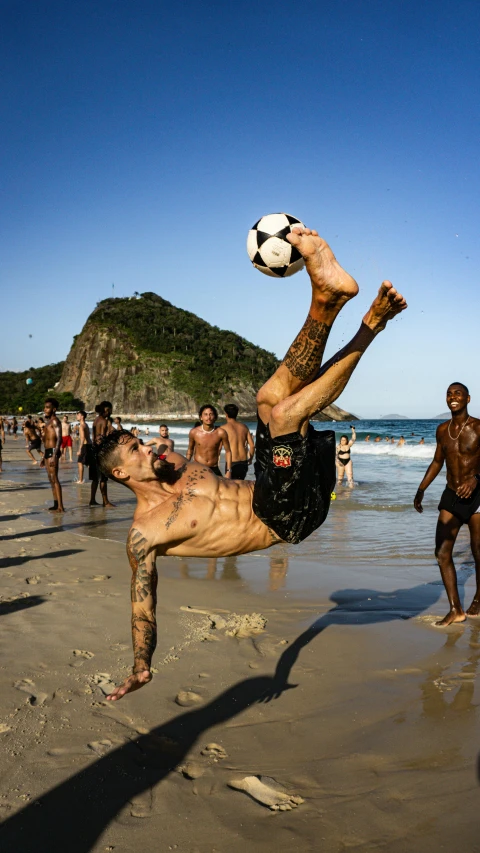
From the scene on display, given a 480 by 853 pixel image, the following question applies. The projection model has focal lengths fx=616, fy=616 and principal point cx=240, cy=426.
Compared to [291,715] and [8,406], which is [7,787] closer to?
[291,715]

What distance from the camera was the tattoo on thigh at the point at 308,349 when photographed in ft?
10.7

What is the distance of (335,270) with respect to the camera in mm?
3141

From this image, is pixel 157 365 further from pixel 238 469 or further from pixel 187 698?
pixel 187 698

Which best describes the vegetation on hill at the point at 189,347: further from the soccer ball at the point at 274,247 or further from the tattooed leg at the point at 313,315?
the tattooed leg at the point at 313,315

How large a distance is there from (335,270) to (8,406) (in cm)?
12040

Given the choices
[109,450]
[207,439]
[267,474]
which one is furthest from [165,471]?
[207,439]

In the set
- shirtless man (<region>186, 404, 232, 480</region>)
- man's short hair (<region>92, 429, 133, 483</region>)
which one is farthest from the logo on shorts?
shirtless man (<region>186, 404, 232, 480</region>)

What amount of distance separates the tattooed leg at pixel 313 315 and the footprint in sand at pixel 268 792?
6.42ft

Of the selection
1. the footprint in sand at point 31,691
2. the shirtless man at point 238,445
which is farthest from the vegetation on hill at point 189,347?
the footprint in sand at point 31,691

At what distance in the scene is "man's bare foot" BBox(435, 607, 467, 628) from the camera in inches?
229

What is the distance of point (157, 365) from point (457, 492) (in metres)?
114

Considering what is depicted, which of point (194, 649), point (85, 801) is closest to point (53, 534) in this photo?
point (194, 649)

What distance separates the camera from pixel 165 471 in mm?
3766

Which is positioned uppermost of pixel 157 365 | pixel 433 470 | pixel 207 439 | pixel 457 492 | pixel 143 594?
pixel 157 365
